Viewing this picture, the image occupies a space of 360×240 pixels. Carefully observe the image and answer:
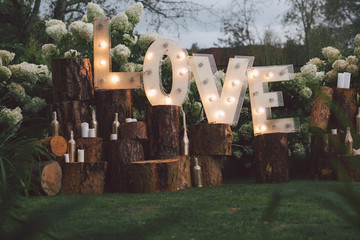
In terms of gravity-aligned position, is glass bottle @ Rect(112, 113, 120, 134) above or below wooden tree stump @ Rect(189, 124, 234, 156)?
above

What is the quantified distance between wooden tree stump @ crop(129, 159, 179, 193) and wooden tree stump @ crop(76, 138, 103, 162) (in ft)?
2.14

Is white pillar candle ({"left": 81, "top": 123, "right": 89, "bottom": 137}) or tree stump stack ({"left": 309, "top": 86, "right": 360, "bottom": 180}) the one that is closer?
white pillar candle ({"left": 81, "top": 123, "right": 89, "bottom": 137})

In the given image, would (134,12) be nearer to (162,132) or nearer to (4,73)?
(4,73)

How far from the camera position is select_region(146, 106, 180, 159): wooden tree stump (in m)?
5.93

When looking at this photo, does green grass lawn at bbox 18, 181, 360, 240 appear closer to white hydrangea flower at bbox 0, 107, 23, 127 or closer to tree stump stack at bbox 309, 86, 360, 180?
tree stump stack at bbox 309, 86, 360, 180

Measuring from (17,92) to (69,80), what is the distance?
4.30 feet

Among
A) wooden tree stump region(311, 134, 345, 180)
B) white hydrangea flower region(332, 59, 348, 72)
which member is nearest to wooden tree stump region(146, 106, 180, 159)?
wooden tree stump region(311, 134, 345, 180)

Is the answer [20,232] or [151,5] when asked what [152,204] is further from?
[151,5]

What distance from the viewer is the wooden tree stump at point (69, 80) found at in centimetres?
614

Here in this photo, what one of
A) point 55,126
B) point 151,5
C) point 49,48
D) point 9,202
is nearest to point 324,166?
point 55,126

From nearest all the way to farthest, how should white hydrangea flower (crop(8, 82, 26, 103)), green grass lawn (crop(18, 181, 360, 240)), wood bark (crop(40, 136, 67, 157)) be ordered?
1. green grass lawn (crop(18, 181, 360, 240))
2. wood bark (crop(40, 136, 67, 157))
3. white hydrangea flower (crop(8, 82, 26, 103))

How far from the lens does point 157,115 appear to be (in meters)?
5.94

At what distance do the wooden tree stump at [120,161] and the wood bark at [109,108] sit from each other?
0.47 meters

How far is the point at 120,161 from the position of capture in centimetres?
570
